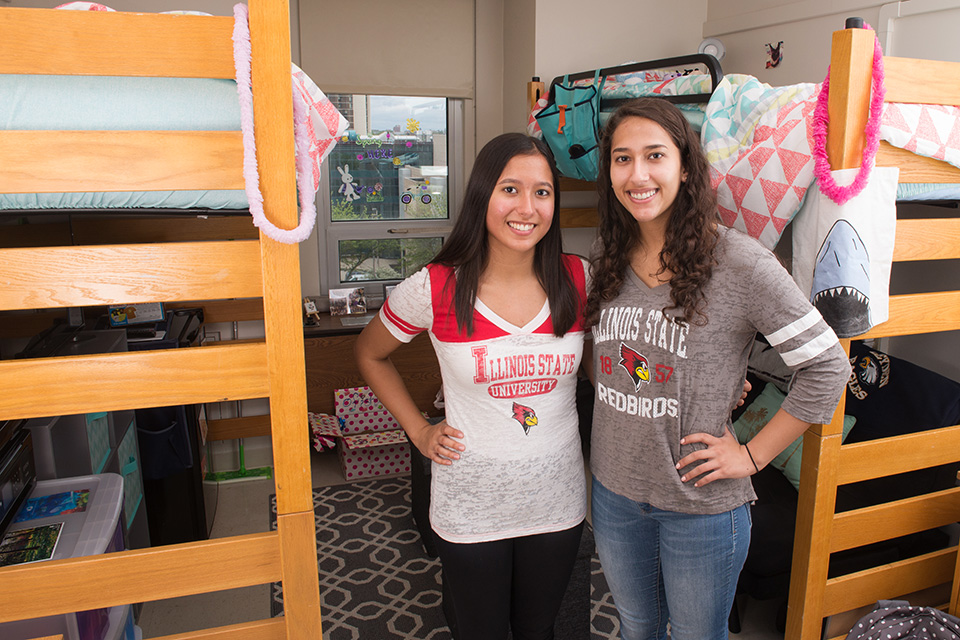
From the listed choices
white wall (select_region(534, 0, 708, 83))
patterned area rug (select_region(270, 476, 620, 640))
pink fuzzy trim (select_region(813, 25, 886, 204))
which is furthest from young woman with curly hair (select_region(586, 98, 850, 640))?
white wall (select_region(534, 0, 708, 83))

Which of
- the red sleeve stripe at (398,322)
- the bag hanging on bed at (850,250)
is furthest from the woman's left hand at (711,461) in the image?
the red sleeve stripe at (398,322)

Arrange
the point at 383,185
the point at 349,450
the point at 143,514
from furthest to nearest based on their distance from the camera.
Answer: the point at 383,185 < the point at 349,450 < the point at 143,514

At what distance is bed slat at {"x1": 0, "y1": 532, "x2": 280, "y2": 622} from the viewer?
1188 millimetres

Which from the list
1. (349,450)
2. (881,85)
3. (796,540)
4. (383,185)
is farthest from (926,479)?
(383,185)

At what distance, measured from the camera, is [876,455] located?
A: 1683mm

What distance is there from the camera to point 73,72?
3.47 feet

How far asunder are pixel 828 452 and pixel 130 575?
1470mm

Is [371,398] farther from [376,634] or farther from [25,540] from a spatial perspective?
[25,540]

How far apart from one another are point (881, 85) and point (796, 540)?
1.05 metres

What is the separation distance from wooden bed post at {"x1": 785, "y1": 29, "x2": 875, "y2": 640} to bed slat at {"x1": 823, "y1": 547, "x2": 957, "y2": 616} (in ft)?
0.17

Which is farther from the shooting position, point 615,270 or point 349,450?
point 349,450

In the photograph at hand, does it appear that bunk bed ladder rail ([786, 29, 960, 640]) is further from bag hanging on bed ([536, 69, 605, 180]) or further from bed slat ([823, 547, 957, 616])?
bag hanging on bed ([536, 69, 605, 180])

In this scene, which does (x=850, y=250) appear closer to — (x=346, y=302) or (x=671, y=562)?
(x=671, y=562)

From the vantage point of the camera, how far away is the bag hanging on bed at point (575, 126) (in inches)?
94.1
